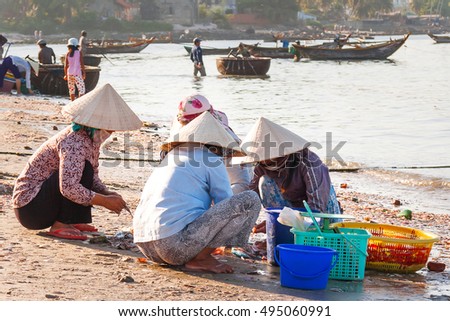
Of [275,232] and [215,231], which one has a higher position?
[215,231]

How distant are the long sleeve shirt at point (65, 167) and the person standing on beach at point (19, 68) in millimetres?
13814

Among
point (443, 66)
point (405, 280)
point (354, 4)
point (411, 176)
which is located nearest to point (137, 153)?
point (411, 176)

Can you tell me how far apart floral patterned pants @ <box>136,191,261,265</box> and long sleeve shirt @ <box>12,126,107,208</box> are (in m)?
0.72

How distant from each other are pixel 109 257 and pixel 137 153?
6738mm

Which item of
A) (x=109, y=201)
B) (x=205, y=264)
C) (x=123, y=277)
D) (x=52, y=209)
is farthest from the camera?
(x=52, y=209)

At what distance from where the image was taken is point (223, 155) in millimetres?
5262

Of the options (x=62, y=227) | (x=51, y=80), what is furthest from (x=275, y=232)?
(x=51, y=80)

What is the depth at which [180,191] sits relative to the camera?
196 inches

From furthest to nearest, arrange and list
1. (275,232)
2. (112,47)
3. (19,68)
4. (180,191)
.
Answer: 1. (112,47)
2. (19,68)
3. (275,232)
4. (180,191)

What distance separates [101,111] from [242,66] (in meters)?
28.4

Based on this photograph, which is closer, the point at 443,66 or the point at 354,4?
the point at 443,66

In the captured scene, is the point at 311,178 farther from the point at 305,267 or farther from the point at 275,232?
the point at 305,267

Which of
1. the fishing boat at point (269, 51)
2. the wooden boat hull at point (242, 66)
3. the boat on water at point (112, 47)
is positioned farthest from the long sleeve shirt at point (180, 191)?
the boat on water at point (112, 47)

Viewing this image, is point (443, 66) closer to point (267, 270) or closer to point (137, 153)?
point (137, 153)
